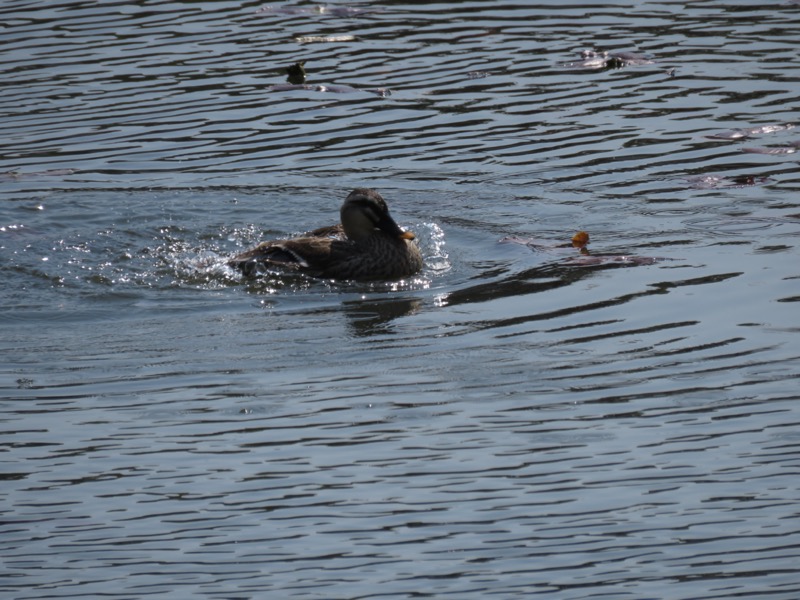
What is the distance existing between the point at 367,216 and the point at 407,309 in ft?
4.99

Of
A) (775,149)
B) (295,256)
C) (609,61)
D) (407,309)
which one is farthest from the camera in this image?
(609,61)

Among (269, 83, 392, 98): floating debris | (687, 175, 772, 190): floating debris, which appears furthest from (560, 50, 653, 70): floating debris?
(687, 175, 772, 190): floating debris

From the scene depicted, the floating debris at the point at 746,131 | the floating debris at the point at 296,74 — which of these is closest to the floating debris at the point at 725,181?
the floating debris at the point at 746,131

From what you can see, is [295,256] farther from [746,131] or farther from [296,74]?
[296,74]

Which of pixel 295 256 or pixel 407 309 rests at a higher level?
pixel 295 256

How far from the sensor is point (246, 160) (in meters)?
14.4

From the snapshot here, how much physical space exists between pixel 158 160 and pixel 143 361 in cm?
528

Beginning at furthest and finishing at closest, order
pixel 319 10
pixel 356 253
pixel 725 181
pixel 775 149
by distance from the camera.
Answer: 1. pixel 319 10
2. pixel 775 149
3. pixel 725 181
4. pixel 356 253

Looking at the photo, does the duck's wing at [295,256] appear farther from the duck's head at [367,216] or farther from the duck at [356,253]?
the duck's head at [367,216]

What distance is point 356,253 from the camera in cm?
1220

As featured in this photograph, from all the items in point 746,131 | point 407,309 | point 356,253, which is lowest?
point 407,309

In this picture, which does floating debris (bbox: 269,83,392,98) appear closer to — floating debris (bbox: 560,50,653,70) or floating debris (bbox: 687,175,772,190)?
floating debris (bbox: 560,50,653,70)

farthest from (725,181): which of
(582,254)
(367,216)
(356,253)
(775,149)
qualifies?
(356,253)

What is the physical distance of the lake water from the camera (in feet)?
22.5
